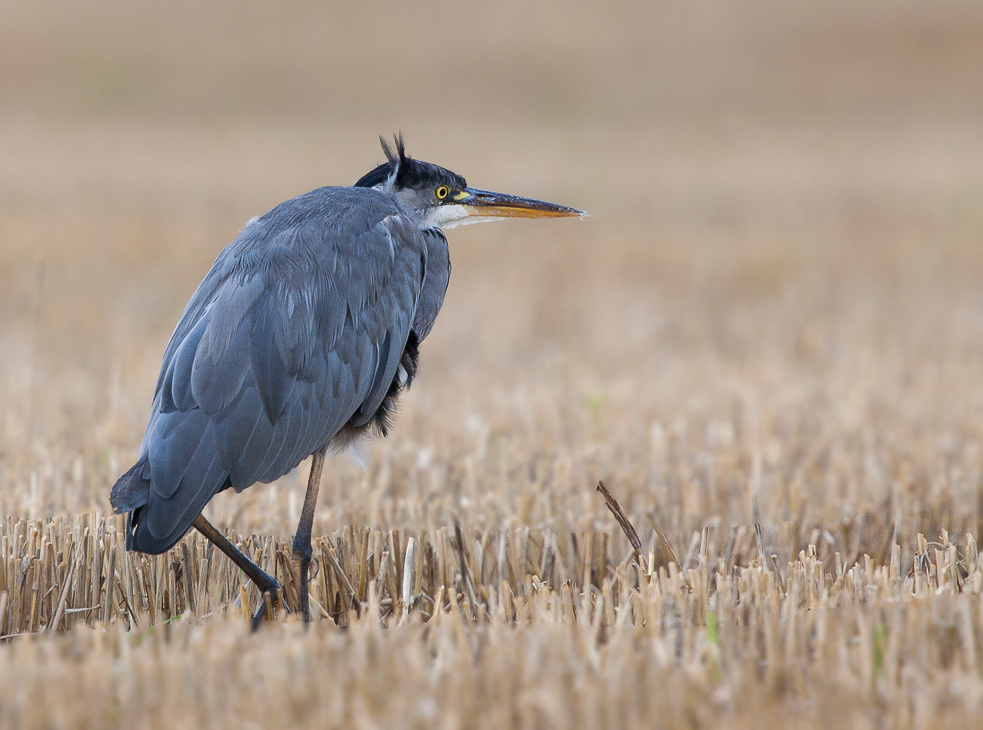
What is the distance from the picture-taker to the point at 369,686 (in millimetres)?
1960

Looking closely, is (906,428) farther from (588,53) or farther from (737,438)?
(588,53)

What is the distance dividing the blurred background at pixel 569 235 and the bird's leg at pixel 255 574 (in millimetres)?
853

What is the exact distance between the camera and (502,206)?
13.0ft

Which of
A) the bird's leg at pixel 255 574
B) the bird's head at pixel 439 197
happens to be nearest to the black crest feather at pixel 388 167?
the bird's head at pixel 439 197

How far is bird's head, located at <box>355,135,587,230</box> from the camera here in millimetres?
3889

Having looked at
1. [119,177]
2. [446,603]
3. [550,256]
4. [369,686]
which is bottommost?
[446,603]

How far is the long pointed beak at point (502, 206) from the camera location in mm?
3936

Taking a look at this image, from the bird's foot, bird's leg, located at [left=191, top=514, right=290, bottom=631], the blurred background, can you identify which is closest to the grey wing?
bird's leg, located at [left=191, top=514, right=290, bottom=631]

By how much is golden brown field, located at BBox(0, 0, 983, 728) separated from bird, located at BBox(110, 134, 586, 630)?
27 cm

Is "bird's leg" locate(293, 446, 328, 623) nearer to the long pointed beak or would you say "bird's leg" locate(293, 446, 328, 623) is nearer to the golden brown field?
the golden brown field

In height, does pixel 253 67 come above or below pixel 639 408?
above

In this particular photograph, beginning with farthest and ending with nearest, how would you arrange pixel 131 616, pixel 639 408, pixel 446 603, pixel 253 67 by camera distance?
pixel 253 67
pixel 639 408
pixel 446 603
pixel 131 616

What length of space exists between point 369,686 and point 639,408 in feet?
13.0

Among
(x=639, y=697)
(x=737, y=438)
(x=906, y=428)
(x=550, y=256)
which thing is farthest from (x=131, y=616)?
(x=550, y=256)
